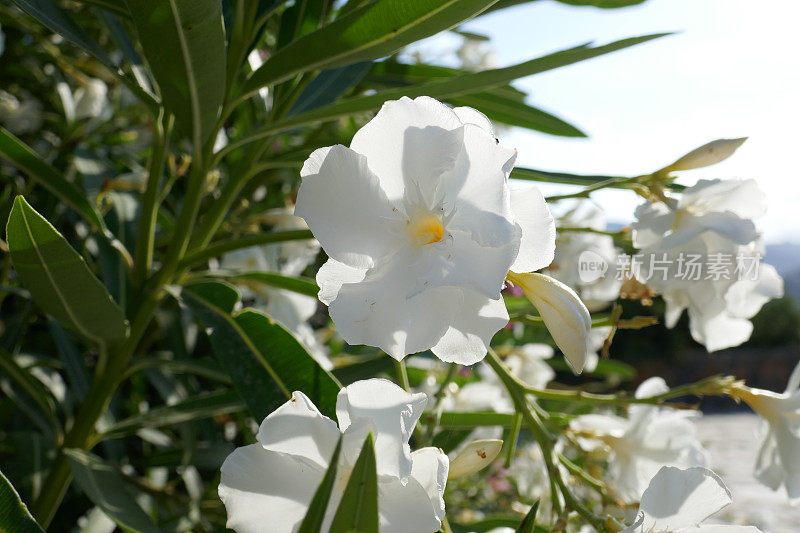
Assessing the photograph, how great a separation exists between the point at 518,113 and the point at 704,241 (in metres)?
0.33

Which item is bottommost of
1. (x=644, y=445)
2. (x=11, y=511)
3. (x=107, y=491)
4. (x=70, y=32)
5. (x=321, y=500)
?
(x=644, y=445)

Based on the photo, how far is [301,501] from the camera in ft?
1.81

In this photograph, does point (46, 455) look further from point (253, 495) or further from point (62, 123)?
point (62, 123)

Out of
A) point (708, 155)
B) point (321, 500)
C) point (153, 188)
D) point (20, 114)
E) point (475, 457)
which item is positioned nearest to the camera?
point (321, 500)

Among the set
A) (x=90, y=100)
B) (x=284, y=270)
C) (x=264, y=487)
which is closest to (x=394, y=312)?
(x=264, y=487)

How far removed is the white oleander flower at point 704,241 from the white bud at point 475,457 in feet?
1.12

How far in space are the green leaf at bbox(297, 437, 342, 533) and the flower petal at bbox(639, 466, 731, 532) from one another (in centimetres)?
31

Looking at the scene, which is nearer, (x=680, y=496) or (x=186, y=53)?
(x=680, y=496)

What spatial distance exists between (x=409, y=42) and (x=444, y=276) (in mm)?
302

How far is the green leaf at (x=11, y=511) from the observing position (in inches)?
23.1

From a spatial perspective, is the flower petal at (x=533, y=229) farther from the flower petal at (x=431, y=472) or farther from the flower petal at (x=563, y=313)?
the flower petal at (x=431, y=472)

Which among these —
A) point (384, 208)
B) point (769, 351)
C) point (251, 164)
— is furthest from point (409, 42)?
point (769, 351)

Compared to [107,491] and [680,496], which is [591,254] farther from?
[107,491]

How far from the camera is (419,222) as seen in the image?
21.6 inches
